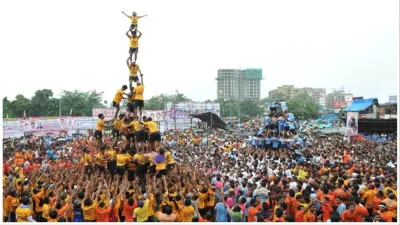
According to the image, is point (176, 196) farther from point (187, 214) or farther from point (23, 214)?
point (23, 214)

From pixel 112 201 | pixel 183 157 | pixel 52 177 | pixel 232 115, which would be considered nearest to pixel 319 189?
pixel 112 201

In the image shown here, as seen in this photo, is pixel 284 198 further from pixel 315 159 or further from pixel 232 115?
pixel 232 115

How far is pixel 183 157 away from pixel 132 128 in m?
6.97

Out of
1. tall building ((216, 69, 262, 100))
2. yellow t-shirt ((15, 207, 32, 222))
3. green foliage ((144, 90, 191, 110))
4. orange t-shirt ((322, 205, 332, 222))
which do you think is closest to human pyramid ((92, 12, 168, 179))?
yellow t-shirt ((15, 207, 32, 222))

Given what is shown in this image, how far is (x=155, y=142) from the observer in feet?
41.1

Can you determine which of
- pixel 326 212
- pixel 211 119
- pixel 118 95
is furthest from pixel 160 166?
pixel 211 119

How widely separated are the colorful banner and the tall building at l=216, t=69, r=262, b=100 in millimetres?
114762

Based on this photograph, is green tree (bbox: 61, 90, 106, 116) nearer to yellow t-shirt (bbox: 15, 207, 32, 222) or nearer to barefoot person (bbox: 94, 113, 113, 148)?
barefoot person (bbox: 94, 113, 113, 148)

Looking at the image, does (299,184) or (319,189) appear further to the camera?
(299,184)

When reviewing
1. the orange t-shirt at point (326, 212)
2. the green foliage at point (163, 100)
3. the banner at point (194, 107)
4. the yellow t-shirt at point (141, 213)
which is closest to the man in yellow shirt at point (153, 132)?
the yellow t-shirt at point (141, 213)

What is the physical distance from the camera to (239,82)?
14500cm

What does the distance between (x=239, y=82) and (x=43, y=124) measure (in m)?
120

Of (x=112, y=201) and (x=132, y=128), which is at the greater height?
(x=132, y=128)

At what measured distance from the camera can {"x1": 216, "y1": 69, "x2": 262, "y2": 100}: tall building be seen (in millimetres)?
144125
